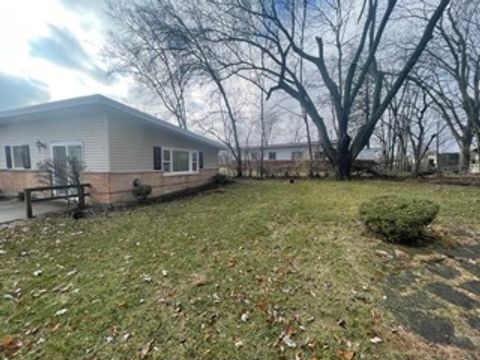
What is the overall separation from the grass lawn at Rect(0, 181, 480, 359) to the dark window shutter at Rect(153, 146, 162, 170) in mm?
6017

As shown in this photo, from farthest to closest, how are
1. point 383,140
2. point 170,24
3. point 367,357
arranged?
point 383,140, point 170,24, point 367,357

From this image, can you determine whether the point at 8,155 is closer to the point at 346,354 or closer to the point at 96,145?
the point at 96,145

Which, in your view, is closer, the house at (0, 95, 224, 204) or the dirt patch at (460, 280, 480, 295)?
the dirt patch at (460, 280, 480, 295)

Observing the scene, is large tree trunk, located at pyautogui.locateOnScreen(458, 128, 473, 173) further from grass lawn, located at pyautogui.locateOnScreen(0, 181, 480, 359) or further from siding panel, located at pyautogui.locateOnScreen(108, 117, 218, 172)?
siding panel, located at pyautogui.locateOnScreen(108, 117, 218, 172)

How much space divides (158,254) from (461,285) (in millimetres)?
4309

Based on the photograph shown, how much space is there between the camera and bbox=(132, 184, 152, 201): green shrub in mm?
9648

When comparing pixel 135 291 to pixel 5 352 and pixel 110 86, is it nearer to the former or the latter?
pixel 5 352

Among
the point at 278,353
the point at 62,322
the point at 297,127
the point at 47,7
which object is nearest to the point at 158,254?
the point at 62,322

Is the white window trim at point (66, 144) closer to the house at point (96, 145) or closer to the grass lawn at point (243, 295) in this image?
the house at point (96, 145)

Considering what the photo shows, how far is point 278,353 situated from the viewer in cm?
227

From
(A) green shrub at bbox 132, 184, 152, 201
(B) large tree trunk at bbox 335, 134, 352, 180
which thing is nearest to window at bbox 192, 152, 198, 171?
(A) green shrub at bbox 132, 184, 152, 201

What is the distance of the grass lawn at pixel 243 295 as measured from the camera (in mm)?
2355

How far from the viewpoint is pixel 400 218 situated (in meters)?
4.30

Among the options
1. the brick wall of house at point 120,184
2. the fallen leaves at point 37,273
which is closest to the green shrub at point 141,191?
the brick wall of house at point 120,184
